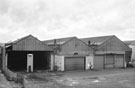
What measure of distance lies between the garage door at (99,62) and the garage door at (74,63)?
2.08m

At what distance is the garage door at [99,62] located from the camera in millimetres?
24375

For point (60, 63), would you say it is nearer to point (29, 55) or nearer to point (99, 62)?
point (29, 55)

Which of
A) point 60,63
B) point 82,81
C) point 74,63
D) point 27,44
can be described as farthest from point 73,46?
point 82,81

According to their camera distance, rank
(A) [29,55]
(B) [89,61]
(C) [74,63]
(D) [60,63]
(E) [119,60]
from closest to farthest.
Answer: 1. (A) [29,55]
2. (D) [60,63]
3. (C) [74,63]
4. (B) [89,61]
5. (E) [119,60]

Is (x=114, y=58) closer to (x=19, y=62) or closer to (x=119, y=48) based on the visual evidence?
(x=119, y=48)

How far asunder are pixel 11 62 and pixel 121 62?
18132 mm

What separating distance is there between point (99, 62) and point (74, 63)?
4.30 m

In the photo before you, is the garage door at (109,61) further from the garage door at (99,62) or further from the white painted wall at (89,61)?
the white painted wall at (89,61)

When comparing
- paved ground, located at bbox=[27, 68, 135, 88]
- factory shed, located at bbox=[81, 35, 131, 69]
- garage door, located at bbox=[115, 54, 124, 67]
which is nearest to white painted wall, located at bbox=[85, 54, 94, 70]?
factory shed, located at bbox=[81, 35, 131, 69]

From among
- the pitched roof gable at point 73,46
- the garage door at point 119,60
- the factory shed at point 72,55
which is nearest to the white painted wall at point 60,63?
the factory shed at point 72,55

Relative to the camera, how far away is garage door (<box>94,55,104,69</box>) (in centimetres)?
2438

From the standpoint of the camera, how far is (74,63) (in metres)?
23.0

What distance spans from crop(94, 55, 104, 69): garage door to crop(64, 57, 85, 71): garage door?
2.08 meters

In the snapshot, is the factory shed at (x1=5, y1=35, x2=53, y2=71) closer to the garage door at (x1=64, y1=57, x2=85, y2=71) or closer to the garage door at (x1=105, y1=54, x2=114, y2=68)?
the garage door at (x1=64, y1=57, x2=85, y2=71)
